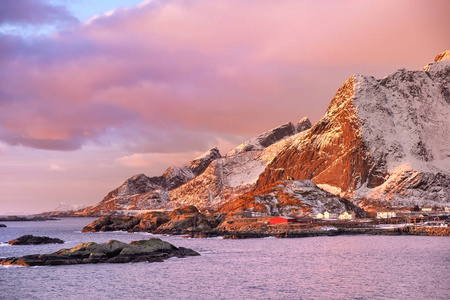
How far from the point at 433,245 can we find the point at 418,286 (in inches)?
2514

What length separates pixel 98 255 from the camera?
10025 centimetres

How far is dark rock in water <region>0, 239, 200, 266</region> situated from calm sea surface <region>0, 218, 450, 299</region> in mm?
2569

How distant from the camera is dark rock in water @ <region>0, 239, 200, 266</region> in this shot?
322 feet

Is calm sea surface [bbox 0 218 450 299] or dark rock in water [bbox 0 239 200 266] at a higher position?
dark rock in water [bbox 0 239 200 266]

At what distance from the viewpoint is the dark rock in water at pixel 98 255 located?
3866 inches

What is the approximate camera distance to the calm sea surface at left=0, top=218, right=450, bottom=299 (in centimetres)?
7088

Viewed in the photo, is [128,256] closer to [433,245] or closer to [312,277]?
[312,277]

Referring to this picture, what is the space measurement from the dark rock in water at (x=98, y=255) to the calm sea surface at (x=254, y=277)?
8.43ft

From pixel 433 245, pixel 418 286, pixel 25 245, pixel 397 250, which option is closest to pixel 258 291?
pixel 418 286

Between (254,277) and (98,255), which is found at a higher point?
(98,255)

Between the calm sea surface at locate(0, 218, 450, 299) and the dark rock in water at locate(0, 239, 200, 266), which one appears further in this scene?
the dark rock in water at locate(0, 239, 200, 266)

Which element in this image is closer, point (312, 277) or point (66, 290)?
point (66, 290)

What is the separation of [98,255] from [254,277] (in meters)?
30.8

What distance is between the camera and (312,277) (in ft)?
277
